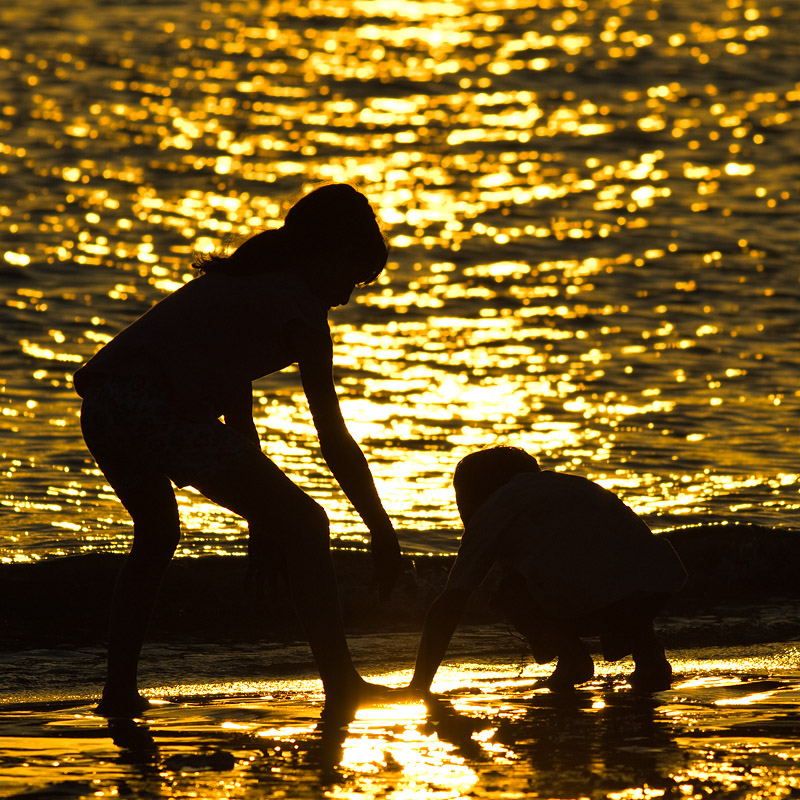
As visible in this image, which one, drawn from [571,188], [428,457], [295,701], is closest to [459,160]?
[571,188]

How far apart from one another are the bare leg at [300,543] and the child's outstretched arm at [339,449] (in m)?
0.14

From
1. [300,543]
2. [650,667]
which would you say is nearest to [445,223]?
[650,667]

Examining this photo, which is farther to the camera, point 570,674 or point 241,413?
point 570,674

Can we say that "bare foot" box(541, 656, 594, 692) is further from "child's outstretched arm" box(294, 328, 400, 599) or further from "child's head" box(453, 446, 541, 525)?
"child's outstretched arm" box(294, 328, 400, 599)

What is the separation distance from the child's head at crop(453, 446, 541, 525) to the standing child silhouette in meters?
0.46

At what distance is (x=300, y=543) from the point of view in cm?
476

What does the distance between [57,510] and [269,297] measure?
4475 millimetres

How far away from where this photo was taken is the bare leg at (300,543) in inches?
185

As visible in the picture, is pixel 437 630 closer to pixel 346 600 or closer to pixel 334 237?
pixel 334 237

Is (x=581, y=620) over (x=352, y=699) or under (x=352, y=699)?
over

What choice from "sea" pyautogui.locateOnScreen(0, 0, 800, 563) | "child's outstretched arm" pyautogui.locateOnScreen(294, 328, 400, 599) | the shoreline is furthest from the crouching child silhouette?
the shoreline

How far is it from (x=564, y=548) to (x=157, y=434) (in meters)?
1.37

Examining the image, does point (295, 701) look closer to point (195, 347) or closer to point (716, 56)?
point (195, 347)

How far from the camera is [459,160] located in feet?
75.4
